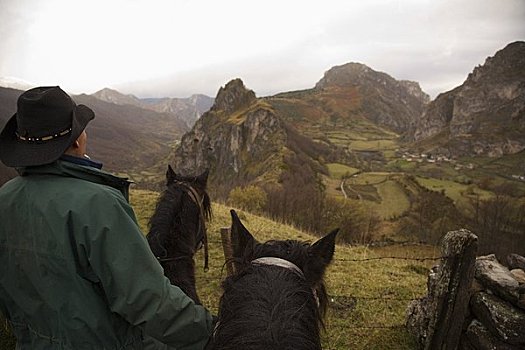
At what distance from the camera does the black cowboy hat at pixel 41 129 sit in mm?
1688

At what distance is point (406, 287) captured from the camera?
24.5 feet

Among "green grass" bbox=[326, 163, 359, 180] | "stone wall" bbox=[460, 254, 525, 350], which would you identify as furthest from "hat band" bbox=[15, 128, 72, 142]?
"green grass" bbox=[326, 163, 359, 180]

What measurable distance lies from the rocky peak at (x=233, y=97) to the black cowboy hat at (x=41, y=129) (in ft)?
420

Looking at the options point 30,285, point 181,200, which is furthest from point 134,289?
point 181,200

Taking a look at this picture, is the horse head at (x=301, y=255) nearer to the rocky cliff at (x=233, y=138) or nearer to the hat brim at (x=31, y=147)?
the hat brim at (x=31, y=147)

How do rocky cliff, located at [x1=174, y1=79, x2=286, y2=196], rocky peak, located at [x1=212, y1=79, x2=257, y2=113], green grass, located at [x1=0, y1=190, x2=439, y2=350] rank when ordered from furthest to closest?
rocky peak, located at [x1=212, y1=79, x2=257, y2=113]
rocky cliff, located at [x1=174, y1=79, x2=286, y2=196]
green grass, located at [x1=0, y1=190, x2=439, y2=350]

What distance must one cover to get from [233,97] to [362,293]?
127 metres

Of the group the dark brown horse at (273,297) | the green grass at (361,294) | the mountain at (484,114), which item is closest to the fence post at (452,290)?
the green grass at (361,294)

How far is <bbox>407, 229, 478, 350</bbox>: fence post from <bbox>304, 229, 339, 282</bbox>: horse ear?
254 cm

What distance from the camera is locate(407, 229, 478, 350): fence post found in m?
3.88

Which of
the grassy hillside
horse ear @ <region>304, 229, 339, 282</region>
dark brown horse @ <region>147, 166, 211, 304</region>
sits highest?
horse ear @ <region>304, 229, 339, 282</region>

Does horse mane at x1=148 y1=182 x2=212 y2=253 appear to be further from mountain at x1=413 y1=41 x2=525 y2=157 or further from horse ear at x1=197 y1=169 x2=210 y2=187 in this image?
mountain at x1=413 y1=41 x2=525 y2=157

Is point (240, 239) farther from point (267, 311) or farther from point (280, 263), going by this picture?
point (267, 311)

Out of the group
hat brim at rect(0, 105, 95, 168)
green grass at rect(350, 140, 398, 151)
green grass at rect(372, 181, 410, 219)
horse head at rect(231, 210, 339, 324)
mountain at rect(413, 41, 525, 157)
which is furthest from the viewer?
green grass at rect(350, 140, 398, 151)
